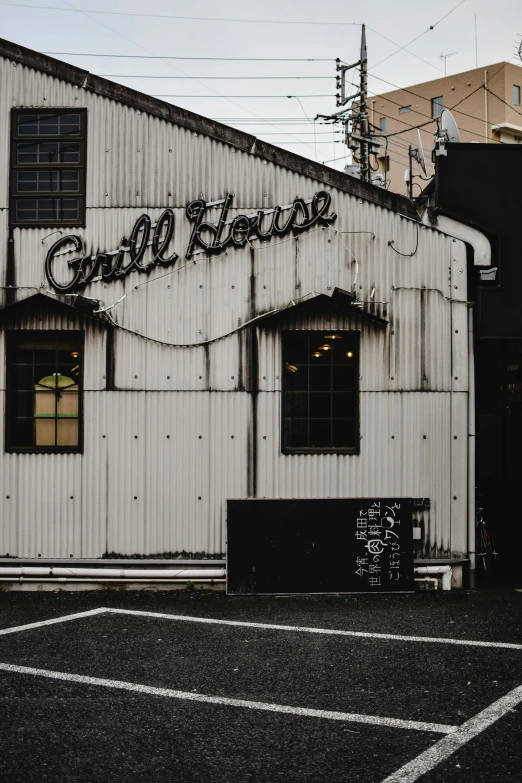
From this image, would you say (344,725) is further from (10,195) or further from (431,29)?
(431,29)

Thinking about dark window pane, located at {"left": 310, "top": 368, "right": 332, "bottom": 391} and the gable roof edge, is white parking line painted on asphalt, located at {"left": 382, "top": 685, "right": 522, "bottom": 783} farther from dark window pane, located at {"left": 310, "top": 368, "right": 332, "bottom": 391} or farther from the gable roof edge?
the gable roof edge

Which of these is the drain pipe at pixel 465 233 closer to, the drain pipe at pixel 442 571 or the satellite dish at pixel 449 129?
the satellite dish at pixel 449 129

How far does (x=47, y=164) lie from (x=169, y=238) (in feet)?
6.80

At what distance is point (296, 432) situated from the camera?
11.1m

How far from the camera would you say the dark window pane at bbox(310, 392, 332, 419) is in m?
11.1

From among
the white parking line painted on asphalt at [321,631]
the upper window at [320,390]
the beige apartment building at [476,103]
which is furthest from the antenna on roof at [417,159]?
the beige apartment building at [476,103]

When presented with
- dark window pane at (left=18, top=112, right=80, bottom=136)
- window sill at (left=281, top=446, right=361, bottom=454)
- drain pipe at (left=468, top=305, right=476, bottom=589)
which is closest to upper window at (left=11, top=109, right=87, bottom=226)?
dark window pane at (left=18, top=112, right=80, bottom=136)

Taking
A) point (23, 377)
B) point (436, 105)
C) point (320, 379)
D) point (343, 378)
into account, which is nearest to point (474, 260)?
point (343, 378)

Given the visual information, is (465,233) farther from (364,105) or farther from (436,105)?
(436,105)

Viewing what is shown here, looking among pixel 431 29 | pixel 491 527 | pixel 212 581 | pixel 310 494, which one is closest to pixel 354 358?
pixel 310 494

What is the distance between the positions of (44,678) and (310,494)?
4.82 m

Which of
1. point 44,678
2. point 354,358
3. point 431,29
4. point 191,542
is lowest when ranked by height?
point 44,678

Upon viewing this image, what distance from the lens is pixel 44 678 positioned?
7.07 metres

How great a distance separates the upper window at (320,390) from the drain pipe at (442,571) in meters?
1.90
